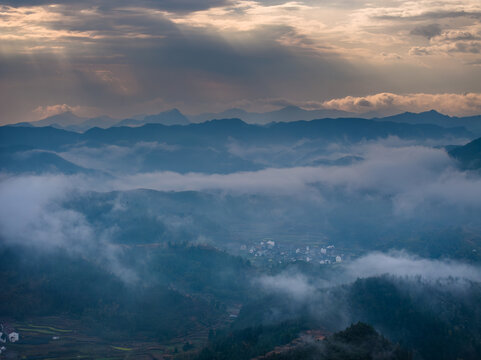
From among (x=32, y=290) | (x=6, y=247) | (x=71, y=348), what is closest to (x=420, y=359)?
(x=71, y=348)

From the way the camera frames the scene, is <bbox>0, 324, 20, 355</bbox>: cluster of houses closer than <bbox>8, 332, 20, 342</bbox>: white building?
Yes

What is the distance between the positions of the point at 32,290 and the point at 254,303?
7648 centimetres

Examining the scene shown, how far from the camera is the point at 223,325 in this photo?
173000 mm

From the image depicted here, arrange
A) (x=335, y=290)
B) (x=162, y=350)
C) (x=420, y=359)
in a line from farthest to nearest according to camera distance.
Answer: (x=335, y=290), (x=162, y=350), (x=420, y=359)

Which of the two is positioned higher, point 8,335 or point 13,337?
point 8,335

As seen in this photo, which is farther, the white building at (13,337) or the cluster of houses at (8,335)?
the white building at (13,337)

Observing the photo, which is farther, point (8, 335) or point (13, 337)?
point (8, 335)

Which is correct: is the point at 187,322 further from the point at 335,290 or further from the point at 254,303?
the point at 335,290

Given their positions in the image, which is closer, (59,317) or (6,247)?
(59,317)

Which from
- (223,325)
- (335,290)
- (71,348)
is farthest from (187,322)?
(335,290)

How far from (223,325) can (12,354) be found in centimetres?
6620

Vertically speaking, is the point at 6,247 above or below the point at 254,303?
above

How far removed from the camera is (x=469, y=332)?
5364 inches

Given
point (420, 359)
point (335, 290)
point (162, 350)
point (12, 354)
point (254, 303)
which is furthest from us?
point (254, 303)
